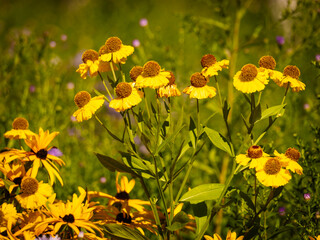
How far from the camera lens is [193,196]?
106 cm

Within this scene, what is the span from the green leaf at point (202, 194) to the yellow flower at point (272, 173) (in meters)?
0.16

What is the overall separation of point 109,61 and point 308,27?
1.28 metres

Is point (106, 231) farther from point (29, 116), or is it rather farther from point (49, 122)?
point (29, 116)

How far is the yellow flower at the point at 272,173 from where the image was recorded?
0.93 m

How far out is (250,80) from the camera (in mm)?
972

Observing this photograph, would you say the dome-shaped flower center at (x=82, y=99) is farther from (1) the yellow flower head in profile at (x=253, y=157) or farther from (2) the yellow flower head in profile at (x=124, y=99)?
(1) the yellow flower head in profile at (x=253, y=157)

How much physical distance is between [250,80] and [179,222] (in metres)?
0.40

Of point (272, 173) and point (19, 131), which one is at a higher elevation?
point (19, 131)

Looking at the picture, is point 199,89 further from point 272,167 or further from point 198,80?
point 272,167

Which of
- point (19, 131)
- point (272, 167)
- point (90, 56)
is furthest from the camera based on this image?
point (19, 131)

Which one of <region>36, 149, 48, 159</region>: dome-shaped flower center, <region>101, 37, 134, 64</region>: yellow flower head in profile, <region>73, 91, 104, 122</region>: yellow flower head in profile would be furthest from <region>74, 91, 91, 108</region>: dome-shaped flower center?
<region>36, 149, 48, 159</region>: dome-shaped flower center

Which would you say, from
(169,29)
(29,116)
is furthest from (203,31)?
(169,29)

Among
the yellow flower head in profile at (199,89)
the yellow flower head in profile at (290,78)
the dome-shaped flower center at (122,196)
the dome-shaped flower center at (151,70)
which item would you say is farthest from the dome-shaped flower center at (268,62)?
the dome-shaped flower center at (122,196)

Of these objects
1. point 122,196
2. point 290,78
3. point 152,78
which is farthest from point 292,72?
point 122,196
